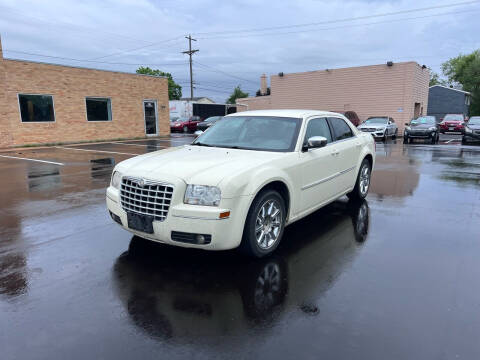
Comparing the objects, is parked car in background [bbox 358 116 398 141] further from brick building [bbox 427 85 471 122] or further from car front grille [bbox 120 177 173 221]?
brick building [bbox 427 85 471 122]

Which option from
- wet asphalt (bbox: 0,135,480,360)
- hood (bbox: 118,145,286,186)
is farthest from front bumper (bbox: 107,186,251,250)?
wet asphalt (bbox: 0,135,480,360)

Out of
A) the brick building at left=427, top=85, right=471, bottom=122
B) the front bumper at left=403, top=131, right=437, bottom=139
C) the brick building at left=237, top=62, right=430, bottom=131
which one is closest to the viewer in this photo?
the front bumper at left=403, top=131, right=437, bottom=139

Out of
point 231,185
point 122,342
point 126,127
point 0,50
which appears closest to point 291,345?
point 122,342

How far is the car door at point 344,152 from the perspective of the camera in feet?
18.4

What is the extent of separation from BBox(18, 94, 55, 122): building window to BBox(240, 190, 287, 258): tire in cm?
1918

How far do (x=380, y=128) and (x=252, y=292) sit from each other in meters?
19.6

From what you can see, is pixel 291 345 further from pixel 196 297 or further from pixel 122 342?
pixel 122 342

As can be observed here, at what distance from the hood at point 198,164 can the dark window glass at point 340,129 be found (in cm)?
175

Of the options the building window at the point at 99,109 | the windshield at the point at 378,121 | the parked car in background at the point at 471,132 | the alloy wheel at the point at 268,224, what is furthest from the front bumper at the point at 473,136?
the building window at the point at 99,109

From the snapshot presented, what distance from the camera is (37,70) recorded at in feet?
63.5

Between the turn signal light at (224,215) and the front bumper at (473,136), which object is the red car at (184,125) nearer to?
the front bumper at (473,136)

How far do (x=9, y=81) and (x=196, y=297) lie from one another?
19.5 m

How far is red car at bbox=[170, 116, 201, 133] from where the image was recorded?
101 ft

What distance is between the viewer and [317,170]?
4934 millimetres
